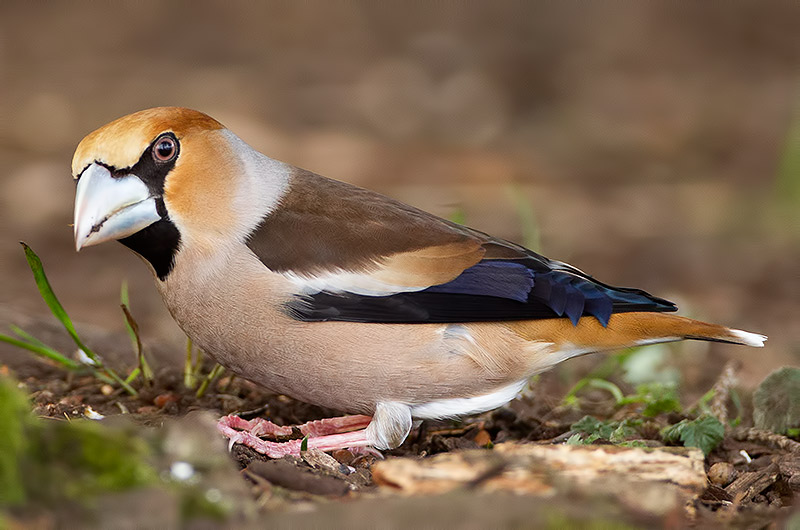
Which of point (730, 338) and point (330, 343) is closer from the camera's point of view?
point (330, 343)

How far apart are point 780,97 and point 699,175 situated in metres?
2.54

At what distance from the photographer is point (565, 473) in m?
2.74

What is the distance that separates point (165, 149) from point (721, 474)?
2694 millimetres

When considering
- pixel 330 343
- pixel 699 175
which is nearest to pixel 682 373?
pixel 330 343

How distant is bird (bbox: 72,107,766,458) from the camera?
370 centimetres

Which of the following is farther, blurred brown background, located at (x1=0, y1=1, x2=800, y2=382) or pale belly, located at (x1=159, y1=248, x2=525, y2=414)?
blurred brown background, located at (x1=0, y1=1, x2=800, y2=382)

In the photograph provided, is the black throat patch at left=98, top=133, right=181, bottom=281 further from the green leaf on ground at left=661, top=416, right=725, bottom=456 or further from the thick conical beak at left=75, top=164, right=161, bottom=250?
the green leaf on ground at left=661, top=416, right=725, bottom=456

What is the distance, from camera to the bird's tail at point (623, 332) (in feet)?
13.1

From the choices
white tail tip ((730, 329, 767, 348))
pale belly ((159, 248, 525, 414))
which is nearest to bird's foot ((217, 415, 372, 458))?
pale belly ((159, 248, 525, 414))

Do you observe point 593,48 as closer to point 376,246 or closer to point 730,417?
point 730,417

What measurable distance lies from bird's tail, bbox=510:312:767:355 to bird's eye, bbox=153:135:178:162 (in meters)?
1.62

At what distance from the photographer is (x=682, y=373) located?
6.20 m

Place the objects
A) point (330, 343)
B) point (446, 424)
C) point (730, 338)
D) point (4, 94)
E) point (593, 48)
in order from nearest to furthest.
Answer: point (330, 343) < point (730, 338) < point (446, 424) < point (4, 94) < point (593, 48)

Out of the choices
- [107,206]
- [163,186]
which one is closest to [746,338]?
[163,186]
